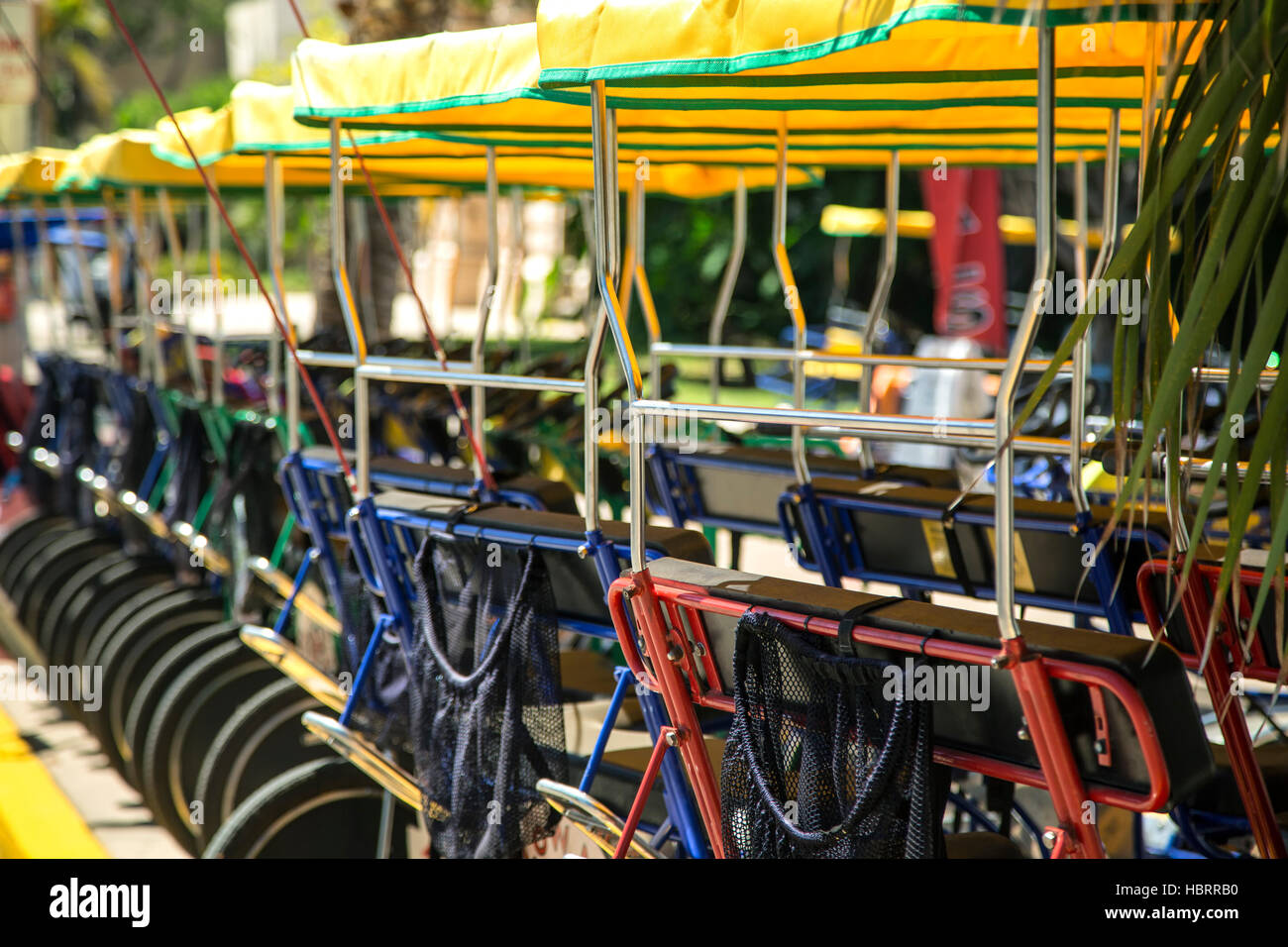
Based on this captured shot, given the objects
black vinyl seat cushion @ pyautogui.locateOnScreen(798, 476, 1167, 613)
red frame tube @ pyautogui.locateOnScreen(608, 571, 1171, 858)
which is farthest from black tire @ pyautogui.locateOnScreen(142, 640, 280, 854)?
red frame tube @ pyautogui.locateOnScreen(608, 571, 1171, 858)

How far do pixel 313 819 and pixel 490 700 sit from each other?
1.18 meters

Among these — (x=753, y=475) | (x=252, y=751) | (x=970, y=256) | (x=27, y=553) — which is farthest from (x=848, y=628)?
(x=970, y=256)

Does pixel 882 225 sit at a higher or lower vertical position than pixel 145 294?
higher

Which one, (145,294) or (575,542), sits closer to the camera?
(575,542)

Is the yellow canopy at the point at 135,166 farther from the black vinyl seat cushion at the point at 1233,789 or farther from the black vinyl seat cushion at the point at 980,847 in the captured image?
the black vinyl seat cushion at the point at 1233,789

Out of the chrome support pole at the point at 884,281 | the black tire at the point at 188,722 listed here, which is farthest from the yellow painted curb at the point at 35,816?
the chrome support pole at the point at 884,281

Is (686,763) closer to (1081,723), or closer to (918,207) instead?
(1081,723)

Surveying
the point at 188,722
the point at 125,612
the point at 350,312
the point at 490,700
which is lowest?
the point at 188,722

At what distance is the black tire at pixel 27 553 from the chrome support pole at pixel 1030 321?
6422 mm

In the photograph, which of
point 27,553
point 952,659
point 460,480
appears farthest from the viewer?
point 27,553

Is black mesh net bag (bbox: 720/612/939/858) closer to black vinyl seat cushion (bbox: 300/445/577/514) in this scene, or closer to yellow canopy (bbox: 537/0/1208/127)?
yellow canopy (bbox: 537/0/1208/127)

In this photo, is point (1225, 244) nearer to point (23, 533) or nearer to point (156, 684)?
point (156, 684)

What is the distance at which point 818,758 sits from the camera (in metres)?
2.38

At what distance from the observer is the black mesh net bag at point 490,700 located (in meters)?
3.16
